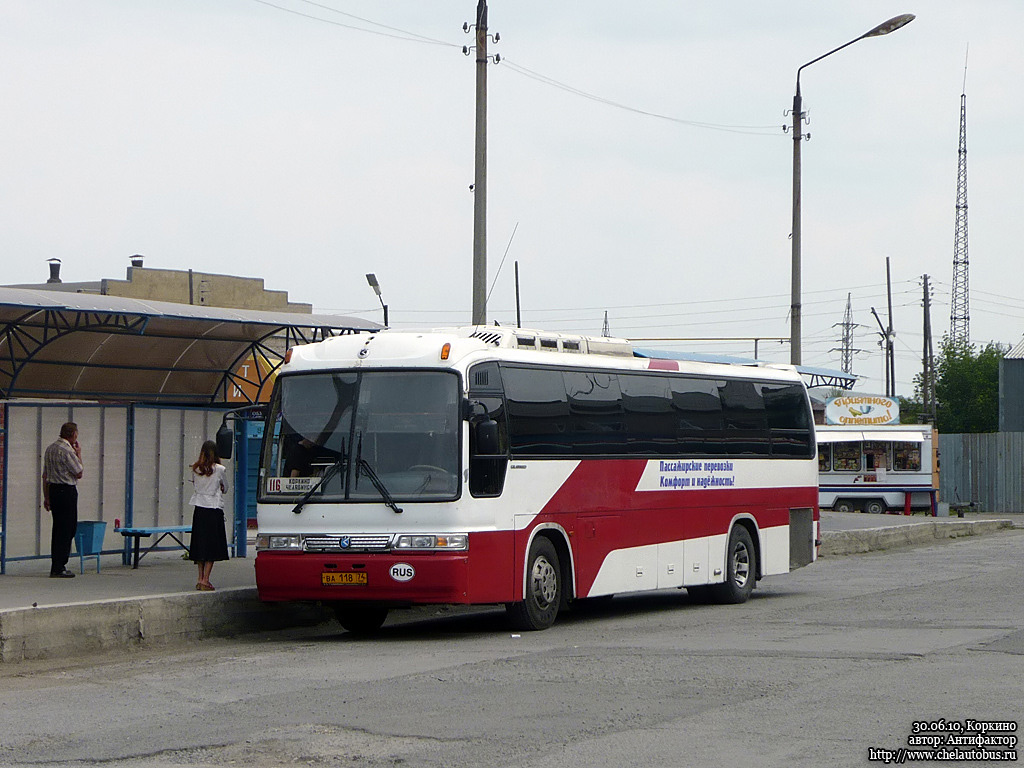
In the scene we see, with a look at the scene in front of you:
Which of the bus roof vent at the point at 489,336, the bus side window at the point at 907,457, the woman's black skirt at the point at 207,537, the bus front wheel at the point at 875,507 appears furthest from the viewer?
the bus front wheel at the point at 875,507

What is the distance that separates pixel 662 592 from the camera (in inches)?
827

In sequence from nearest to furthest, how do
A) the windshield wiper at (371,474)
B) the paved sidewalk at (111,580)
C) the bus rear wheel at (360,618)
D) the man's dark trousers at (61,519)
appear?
the windshield wiper at (371,474) → the paved sidewalk at (111,580) → the bus rear wheel at (360,618) → the man's dark trousers at (61,519)

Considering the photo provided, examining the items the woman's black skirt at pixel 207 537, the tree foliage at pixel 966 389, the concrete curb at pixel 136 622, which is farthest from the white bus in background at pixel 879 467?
the concrete curb at pixel 136 622

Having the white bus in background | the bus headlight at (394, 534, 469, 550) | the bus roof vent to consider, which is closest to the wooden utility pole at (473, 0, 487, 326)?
the bus roof vent

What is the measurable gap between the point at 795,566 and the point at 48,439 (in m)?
10.3

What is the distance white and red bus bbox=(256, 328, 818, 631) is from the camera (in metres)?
13.6

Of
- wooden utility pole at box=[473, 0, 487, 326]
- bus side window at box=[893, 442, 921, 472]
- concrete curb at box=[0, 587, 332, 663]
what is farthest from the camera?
bus side window at box=[893, 442, 921, 472]

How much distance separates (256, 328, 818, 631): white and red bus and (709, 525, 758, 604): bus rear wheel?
0.89 meters

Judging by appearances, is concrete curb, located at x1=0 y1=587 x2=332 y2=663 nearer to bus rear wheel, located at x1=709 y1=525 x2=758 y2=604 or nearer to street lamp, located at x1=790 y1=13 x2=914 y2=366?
bus rear wheel, located at x1=709 y1=525 x2=758 y2=604

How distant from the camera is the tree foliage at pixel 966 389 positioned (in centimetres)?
7300

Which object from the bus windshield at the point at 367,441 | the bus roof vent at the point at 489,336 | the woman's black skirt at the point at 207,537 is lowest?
the woman's black skirt at the point at 207,537

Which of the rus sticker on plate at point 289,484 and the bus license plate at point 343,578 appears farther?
the rus sticker on plate at point 289,484

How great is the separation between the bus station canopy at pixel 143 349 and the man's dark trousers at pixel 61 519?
6.98ft

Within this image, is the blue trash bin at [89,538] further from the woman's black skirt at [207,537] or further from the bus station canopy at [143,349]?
the bus station canopy at [143,349]
